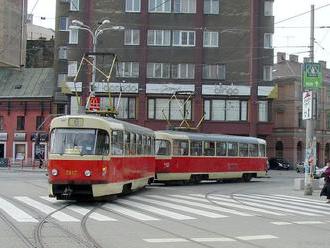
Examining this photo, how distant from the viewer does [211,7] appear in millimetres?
66750

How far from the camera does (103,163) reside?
827 inches

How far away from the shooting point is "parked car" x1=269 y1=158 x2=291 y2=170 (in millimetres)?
76375

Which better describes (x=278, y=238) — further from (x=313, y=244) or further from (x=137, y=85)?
(x=137, y=85)

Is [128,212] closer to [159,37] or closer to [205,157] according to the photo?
[205,157]

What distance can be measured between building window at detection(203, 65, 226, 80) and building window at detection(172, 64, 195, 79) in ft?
4.28

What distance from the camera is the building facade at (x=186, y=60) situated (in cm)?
6500

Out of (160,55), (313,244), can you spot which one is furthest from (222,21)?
(313,244)

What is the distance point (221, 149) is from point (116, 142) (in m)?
17.4

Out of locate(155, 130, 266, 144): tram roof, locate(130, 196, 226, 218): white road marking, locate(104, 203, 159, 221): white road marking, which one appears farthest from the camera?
locate(155, 130, 266, 144): tram roof

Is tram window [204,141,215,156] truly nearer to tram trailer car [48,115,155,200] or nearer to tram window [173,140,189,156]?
tram window [173,140,189,156]

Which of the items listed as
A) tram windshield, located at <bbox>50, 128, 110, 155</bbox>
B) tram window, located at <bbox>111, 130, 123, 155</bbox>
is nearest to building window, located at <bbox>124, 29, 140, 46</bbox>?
tram window, located at <bbox>111, 130, 123, 155</bbox>

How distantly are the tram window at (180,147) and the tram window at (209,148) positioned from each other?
210 cm

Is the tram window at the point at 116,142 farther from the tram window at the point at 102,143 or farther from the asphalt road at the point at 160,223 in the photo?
the asphalt road at the point at 160,223

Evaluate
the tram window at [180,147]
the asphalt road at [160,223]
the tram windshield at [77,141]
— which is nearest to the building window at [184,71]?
the tram window at [180,147]
